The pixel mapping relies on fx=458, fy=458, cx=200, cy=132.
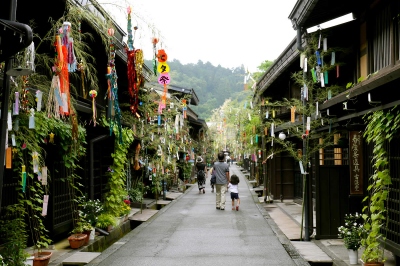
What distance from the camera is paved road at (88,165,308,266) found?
406 inches

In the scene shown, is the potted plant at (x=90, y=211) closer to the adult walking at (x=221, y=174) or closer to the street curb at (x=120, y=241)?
the street curb at (x=120, y=241)

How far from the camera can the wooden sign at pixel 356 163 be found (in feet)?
38.8

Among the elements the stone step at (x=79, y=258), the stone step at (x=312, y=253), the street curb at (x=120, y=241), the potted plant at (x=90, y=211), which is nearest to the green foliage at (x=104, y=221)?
the potted plant at (x=90, y=211)

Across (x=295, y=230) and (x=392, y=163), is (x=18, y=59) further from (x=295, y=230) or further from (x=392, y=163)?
(x=295, y=230)

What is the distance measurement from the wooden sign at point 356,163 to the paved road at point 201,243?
250 centimetres

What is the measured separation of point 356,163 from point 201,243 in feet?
15.1

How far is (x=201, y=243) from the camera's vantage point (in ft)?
40.7

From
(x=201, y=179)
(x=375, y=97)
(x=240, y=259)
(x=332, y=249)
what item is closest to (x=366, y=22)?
(x=375, y=97)

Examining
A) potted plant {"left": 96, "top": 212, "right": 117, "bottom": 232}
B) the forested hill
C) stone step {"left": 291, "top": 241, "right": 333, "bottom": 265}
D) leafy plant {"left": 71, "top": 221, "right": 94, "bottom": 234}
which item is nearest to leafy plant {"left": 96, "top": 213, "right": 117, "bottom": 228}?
potted plant {"left": 96, "top": 212, "right": 117, "bottom": 232}

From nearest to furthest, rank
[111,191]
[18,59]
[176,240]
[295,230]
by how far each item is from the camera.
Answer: [18,59] < [176,240] < [295,230] < [111,191]

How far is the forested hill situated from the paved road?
92656mm

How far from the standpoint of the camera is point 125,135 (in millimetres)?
16578

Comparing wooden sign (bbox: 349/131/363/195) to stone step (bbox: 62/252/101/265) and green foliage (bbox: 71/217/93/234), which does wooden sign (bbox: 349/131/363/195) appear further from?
green foliage (bbox: 71/217/93/234)

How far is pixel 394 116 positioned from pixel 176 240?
7.35 metres
